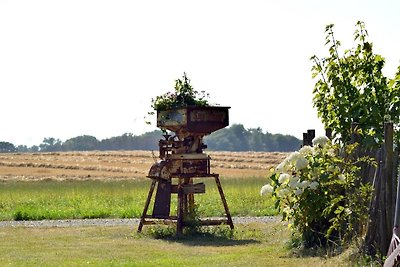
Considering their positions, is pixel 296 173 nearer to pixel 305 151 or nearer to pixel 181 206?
pixel 305 151

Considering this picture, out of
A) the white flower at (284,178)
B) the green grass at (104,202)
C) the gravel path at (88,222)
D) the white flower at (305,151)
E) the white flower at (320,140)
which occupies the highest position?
the white flower at (320,140)

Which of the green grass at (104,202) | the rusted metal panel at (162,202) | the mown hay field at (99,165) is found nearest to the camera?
the rusted metal panel at (162,202)

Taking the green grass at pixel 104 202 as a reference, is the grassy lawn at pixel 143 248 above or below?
below

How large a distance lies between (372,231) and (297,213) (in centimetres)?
232

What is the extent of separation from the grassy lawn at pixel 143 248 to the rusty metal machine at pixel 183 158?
25.0 inches

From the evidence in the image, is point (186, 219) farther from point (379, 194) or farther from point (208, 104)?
point (379, 194)

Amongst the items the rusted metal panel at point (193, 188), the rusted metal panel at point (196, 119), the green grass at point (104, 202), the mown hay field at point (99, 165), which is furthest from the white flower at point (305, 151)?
the mown hay field at point (99, 165)

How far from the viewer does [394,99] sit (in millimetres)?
15539

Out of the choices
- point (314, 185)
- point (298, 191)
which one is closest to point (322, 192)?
point (314, 185)

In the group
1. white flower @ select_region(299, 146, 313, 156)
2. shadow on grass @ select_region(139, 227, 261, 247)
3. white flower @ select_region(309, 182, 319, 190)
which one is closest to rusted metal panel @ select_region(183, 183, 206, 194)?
shadow on grass @ select_region(139, 227, 261, 247)

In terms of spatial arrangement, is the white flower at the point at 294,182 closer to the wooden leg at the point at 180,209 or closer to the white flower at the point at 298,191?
the white flower at the point at 298,191

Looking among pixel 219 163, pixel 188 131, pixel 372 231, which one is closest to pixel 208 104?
pixel 188 131

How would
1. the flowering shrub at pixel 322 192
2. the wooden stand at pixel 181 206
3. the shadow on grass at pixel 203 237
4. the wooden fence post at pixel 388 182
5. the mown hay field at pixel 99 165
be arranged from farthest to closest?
the mown hay field at pixel 99 165 → the wooden stand at pixel 181 206 → the shadow on grass at pixel 203 237 → the flowering shrub at pixel 322 192 → the wooden fence post at pixel 388 182

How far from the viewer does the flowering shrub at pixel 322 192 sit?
14102 mm
